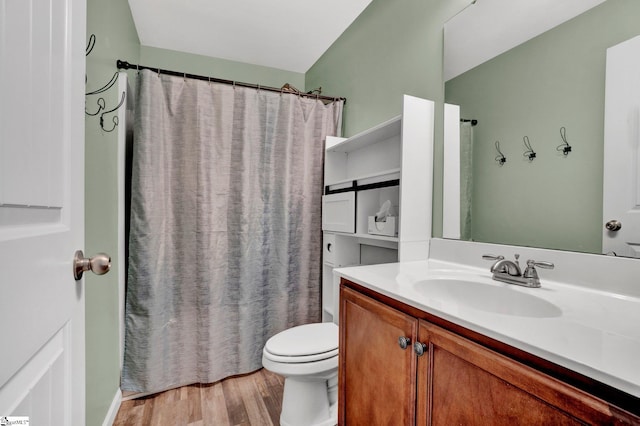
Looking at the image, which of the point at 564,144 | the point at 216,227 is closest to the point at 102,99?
the point at 216,227

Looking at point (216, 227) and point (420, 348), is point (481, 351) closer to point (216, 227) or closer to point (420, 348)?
point (420, 348)

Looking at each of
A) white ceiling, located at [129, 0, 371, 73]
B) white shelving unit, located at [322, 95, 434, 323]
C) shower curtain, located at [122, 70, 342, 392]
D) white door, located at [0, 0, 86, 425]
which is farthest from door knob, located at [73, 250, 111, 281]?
white ceiling, located at [129, 0, 371, 73]

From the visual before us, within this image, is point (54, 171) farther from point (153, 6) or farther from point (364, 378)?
point (153, 6)

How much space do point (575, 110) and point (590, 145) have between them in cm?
13

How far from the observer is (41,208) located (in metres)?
0.46

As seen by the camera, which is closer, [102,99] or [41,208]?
[41,208]

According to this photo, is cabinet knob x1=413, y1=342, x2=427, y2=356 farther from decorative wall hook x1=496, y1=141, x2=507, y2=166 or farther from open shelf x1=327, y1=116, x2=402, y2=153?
open shelf x1=327, y1=116, x2=402, y2=153

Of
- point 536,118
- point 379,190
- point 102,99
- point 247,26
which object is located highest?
point 247,26

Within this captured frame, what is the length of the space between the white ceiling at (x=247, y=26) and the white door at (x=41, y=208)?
170 cm

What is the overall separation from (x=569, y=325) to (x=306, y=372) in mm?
1050

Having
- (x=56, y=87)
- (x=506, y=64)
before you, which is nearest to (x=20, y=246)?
(x=56, y=87)

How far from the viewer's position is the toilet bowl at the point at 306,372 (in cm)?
137

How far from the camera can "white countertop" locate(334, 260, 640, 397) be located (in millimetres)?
494

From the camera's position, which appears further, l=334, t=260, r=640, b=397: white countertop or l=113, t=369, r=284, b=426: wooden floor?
l=113, t=369, r=284, b=426: wooden floor
